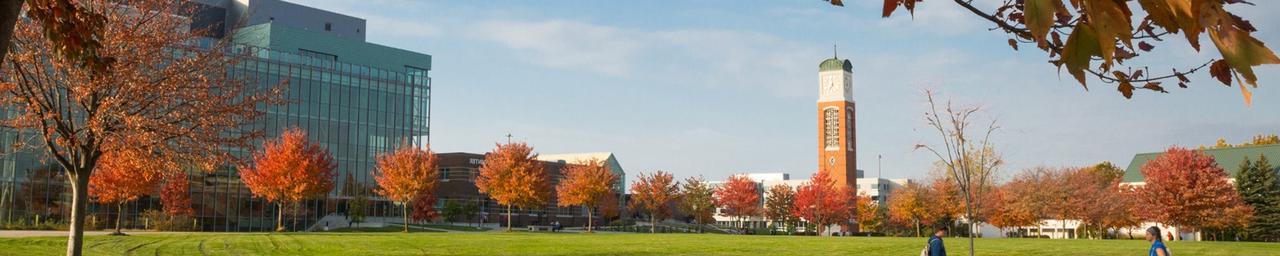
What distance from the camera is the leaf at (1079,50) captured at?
7.20 feet

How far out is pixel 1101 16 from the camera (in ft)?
7.23

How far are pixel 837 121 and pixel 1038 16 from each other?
12318 cm

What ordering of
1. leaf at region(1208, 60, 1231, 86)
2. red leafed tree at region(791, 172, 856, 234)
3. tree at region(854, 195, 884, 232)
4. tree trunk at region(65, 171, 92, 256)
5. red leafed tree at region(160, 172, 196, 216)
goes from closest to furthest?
1. leaf at region(1208, 60, 1231, 86)
2. tree trunk at region(65, 171, 92, 256)
3. red leafed tree at region(160, 172, 196, 216)
4. red leafed tree at region(791, 172, 856, 234)
5. tree at region(854, 195, 884, 232)

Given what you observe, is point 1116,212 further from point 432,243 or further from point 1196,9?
point 1196,9

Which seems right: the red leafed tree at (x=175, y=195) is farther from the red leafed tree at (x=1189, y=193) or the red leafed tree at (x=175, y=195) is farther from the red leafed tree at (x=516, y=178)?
the red leafed tree at (x=1189, y=193)

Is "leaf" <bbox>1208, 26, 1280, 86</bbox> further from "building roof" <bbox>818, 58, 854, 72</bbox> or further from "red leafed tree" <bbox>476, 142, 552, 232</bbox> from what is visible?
"building roof" <bbox>818, 58, 854, 72</bbox>

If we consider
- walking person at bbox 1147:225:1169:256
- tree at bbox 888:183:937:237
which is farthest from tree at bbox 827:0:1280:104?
tree at bbox 888:183:937:237

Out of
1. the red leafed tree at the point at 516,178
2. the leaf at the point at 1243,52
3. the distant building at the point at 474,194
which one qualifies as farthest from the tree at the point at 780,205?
the leaf at the point at 1243,52

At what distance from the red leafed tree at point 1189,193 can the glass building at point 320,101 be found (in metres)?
55.5

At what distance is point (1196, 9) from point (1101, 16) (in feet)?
0.61

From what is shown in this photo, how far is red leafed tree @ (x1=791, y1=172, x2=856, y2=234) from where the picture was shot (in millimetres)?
79375

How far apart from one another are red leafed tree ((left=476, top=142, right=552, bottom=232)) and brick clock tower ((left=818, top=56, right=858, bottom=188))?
2532 inches

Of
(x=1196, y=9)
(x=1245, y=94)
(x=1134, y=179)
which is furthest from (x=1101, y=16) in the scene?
(x=1134, y=179)

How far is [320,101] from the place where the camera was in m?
76.9
